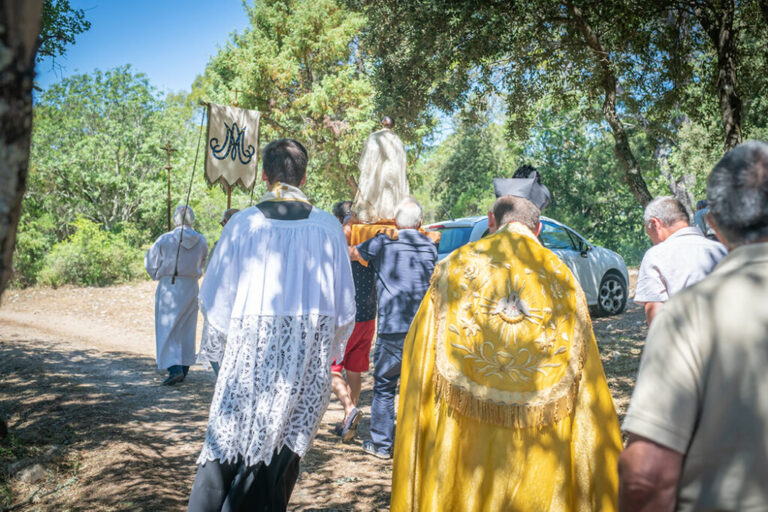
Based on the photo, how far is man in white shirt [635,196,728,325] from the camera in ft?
13.1

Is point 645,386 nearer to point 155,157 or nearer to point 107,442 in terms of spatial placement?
point 107,442

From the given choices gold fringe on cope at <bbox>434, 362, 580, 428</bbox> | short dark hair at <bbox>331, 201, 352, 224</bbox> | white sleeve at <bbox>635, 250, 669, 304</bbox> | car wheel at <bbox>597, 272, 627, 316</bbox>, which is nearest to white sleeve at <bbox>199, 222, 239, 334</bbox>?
gold fringe on cope at <bbox>434, 362, 580, 428</bbox>

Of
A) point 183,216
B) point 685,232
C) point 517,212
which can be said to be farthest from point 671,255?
point 183,216

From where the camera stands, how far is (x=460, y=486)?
270cm

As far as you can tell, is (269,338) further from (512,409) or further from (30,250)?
(30,250)

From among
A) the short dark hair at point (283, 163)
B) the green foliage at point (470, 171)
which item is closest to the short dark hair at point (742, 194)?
the short dark hair at point (283, 163)

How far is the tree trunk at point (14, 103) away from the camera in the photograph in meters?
1.13

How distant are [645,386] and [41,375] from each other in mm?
7841

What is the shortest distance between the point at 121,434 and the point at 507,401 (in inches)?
158

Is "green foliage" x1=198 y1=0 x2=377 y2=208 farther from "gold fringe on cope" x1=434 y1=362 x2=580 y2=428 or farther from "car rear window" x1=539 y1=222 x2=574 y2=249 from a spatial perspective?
"gold fringe on cope" x1=434 y1=362 x2=580 y2=428

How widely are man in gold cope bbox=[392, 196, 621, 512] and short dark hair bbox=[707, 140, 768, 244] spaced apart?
126 centimetres

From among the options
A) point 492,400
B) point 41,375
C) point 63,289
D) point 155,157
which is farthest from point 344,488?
point 155,157

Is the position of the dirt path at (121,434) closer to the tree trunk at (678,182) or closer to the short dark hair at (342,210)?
the short dark hair at (342,210)

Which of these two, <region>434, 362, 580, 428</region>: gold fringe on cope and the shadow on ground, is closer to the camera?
<region>434, 362, 580, 428</region>: gold fringe on cope
